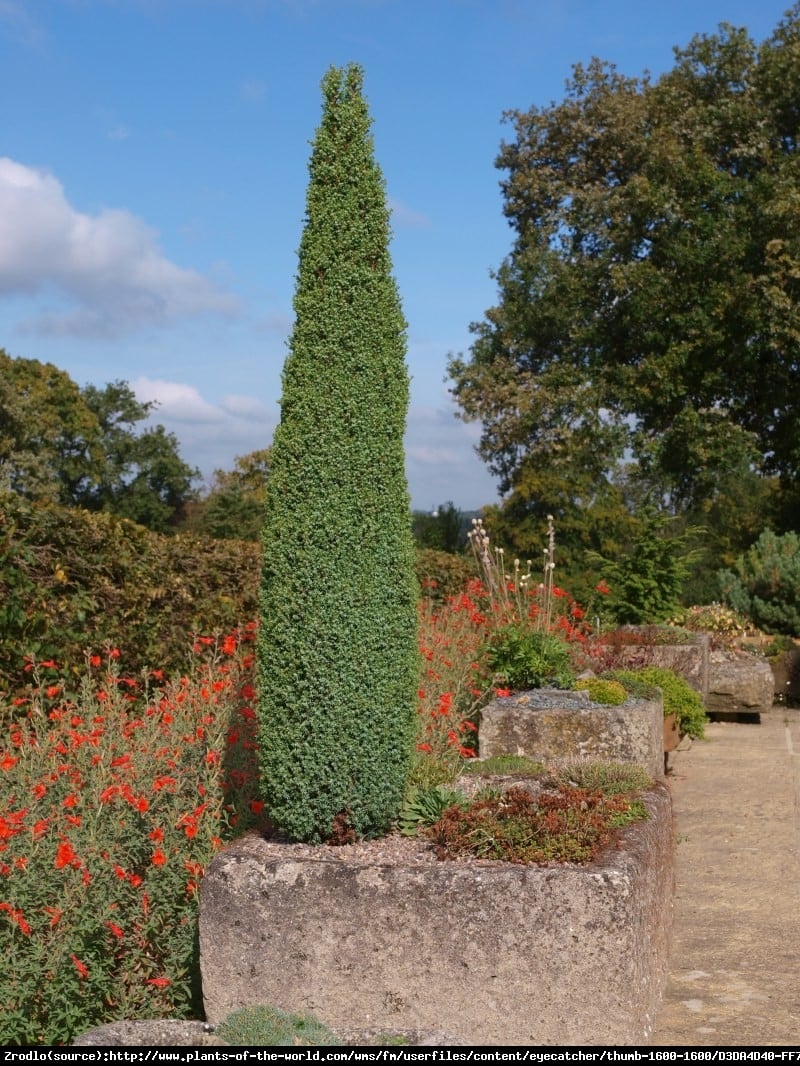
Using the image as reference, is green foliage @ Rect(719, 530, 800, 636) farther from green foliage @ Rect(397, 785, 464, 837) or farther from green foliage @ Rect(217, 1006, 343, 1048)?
green foliage @ Rect(217, 1006, 343, 1048)

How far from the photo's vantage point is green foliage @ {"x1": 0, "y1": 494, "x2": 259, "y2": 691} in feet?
19.6

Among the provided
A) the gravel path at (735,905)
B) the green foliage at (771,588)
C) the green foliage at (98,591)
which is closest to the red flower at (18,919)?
the gravel path at (735,905)

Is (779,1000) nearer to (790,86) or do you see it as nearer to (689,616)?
(689,616)

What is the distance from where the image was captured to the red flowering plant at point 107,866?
140 inches

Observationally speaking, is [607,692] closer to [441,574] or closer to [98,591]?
[98,591]

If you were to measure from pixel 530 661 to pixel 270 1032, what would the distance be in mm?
4446

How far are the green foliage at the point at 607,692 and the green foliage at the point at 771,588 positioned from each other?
7.07 m

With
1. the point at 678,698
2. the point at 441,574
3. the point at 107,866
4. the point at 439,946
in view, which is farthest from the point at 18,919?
the point at 441,574

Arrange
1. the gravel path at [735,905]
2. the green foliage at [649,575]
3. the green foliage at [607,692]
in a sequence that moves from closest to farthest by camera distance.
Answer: the gravel path at [735,905] → the green foliage at [607,692] → the green foliage at [649,575]

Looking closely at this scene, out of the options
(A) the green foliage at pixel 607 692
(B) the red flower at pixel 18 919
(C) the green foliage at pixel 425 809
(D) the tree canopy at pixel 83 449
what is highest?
(D) the tree canopy at pixel 83 449

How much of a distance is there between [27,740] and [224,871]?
1.79 metres

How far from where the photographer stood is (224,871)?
3.60 m

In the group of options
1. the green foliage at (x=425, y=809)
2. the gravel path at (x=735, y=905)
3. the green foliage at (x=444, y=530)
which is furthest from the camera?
the green foliage at (x=444, y=530)

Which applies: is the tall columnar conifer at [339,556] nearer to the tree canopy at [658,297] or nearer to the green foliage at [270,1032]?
the green foliage at [270,1032]
